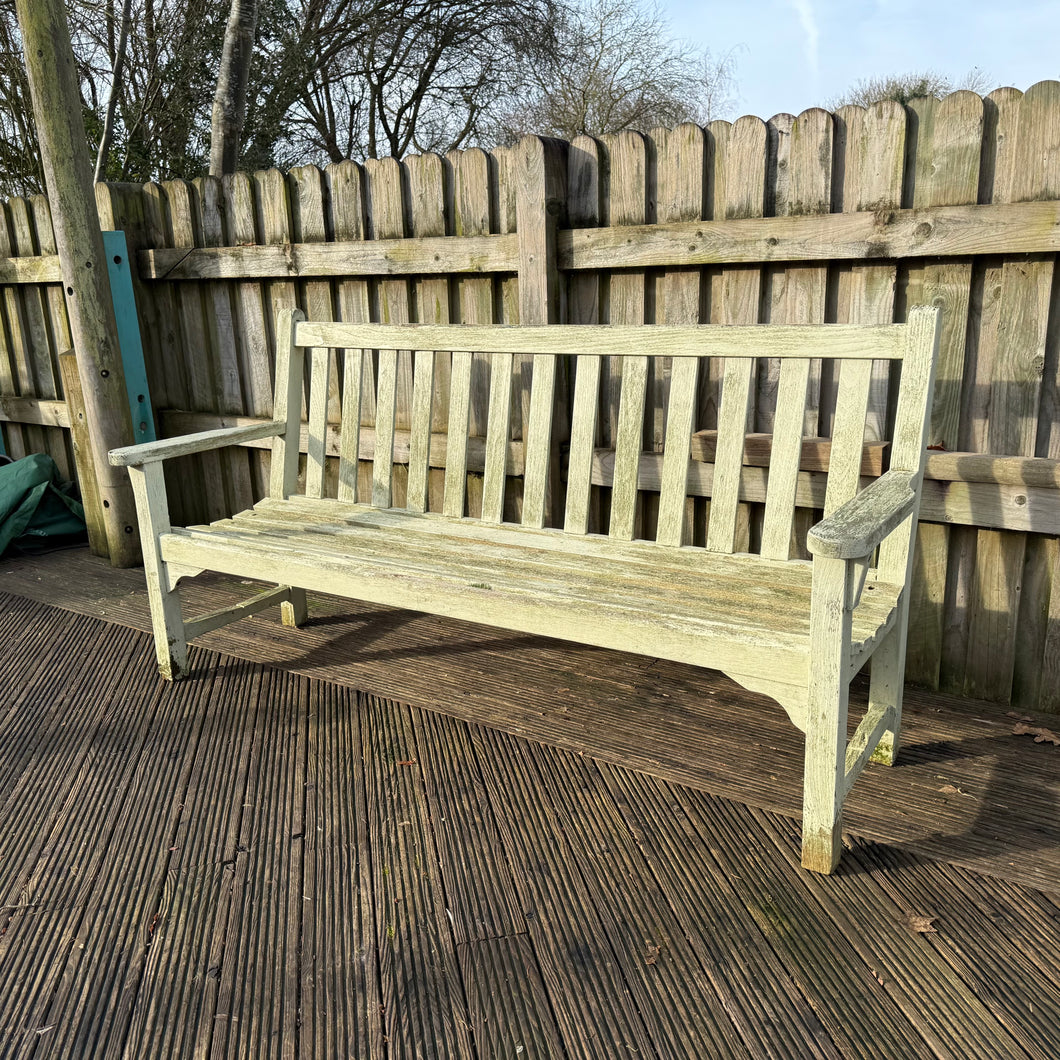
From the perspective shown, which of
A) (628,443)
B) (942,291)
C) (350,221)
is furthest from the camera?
(350,221)

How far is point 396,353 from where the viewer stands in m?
3.13

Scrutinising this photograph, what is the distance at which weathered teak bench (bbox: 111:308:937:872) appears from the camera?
1.96 m

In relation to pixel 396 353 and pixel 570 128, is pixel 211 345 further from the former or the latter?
pixel 570 128

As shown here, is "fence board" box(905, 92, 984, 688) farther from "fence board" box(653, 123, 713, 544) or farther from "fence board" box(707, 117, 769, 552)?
"fence board" box(653, 123, 713, 544)

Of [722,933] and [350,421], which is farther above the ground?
[350,421]

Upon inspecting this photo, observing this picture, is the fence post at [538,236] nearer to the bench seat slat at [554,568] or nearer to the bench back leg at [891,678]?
the bench seat slat at [554,568]

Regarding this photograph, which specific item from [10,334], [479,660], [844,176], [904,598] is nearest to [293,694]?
[479,660]

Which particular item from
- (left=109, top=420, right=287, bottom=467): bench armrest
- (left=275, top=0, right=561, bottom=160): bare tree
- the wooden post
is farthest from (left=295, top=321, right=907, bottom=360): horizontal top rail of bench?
(left=275, top=0, right=561, bottom=160): bare tree

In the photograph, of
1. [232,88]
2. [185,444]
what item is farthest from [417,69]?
[185,444]

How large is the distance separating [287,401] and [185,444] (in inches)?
16.2

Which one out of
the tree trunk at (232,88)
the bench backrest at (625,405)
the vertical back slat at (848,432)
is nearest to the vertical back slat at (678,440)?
the bench backrest at (625,405)

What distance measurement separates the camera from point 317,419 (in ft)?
10.8

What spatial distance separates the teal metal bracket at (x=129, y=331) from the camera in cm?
427

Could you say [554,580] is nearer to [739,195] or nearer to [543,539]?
[543,539]
